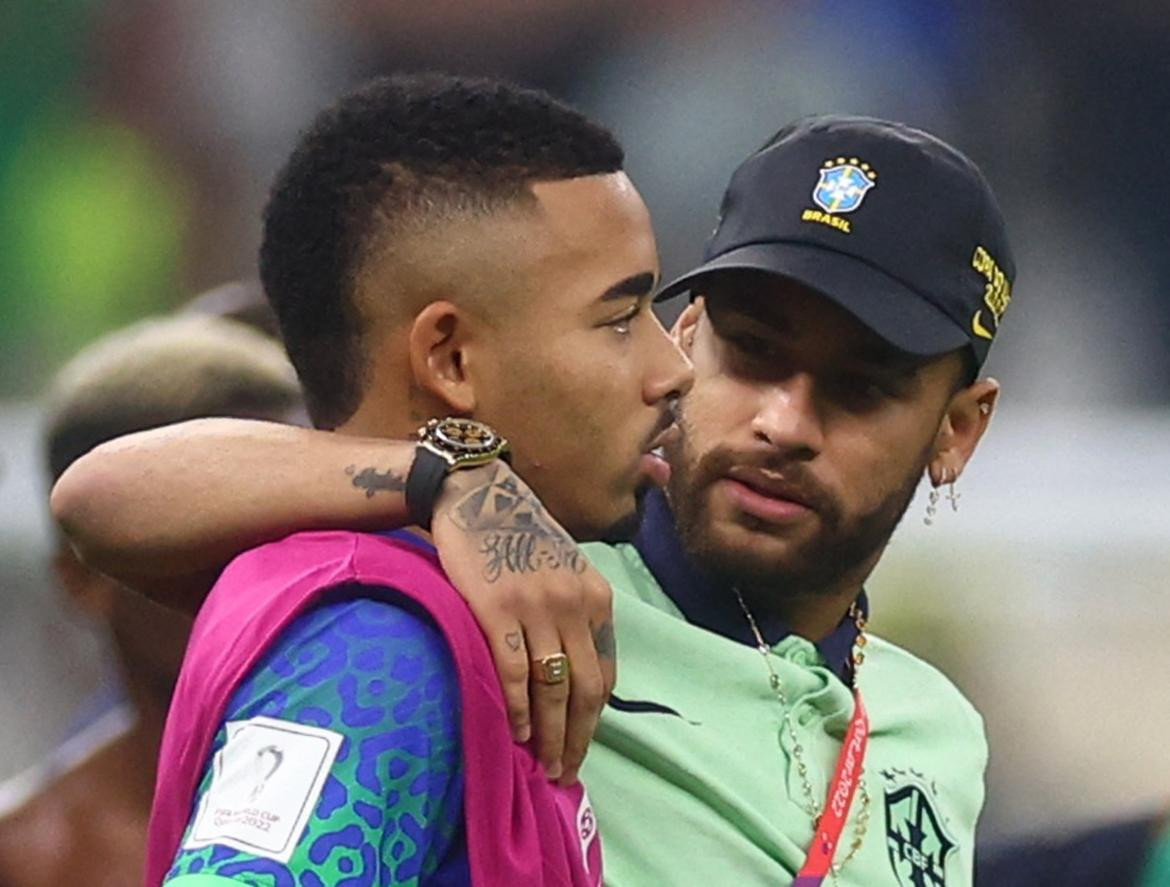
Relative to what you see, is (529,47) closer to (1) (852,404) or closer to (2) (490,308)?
(1) (852,404)

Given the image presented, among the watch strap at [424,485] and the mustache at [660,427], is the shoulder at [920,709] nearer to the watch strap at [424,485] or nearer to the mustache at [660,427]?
the mustache at [660,427]

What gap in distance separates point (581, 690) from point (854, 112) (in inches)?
70.1

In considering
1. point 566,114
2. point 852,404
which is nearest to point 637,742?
point 852,404

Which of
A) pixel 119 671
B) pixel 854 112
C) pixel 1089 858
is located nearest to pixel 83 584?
pixel 119 671

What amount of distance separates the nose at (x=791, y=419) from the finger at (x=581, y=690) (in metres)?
0.55

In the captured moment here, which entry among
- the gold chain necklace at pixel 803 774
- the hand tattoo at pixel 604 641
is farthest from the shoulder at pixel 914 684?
the hand tattoo at pixel 604 641

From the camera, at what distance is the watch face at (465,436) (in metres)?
1.25

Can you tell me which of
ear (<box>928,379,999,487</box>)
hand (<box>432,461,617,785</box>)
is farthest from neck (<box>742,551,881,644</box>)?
hand (<box>432,461,617,785</box>)

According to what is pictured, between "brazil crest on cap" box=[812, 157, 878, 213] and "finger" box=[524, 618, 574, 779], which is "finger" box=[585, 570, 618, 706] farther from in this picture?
"brazil crest on cap" box=[812, 157, 878, 213]

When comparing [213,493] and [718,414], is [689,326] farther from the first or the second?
[213,493]

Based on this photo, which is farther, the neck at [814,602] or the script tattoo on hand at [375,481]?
the neck at [814,602]

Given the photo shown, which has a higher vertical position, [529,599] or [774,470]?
[529,599]

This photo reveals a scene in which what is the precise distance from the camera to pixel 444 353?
128 centimetres

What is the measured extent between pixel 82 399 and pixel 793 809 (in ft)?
4.16
